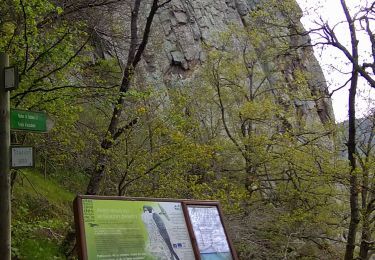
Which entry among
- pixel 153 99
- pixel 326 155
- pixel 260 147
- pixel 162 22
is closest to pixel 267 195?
pixel 260 147

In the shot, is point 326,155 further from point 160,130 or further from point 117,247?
point 117,247

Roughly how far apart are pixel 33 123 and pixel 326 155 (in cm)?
1085

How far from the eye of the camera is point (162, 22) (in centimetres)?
3061

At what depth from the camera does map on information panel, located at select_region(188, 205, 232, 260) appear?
579cm

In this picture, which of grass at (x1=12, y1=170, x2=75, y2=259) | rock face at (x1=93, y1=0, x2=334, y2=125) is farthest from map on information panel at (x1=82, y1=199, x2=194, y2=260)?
rock face at (x1=93, y1=0, x2=334, y2=125)

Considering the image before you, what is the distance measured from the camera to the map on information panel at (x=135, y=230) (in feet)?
15.4

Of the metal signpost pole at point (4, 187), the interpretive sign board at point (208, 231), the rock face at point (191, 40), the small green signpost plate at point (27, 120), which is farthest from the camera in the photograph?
the rock face at point (191, 40)

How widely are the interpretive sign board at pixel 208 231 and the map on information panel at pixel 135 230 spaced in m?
0.14

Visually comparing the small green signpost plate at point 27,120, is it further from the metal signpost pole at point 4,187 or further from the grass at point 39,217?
the grass at point 39,217

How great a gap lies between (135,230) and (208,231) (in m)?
1.20

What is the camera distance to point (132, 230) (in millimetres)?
5062

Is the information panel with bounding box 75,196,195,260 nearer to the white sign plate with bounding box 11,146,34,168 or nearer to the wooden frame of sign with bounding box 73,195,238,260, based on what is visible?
the wooden frame of sign with bounding box 73,195,238,260

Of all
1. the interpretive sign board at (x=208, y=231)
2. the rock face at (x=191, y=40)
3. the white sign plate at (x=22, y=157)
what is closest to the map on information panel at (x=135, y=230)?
the interpretive sign board at (x=208, y=231)

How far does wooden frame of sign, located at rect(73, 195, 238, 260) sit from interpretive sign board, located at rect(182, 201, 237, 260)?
0.20 ft
